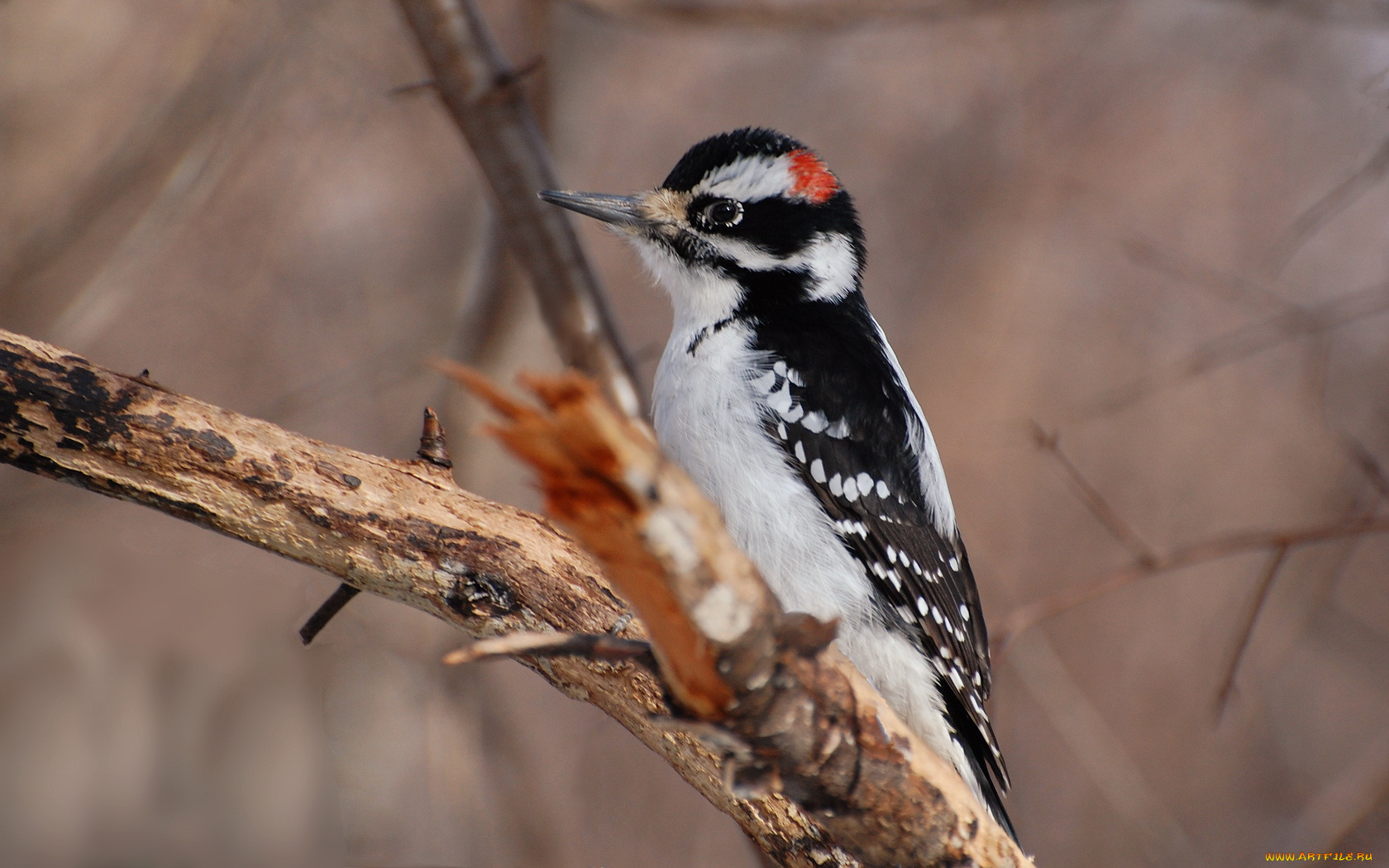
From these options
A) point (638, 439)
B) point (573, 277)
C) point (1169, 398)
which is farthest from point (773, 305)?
point (1169, 398)

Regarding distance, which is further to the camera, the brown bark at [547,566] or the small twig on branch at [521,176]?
the small twig on branch at [521,176]

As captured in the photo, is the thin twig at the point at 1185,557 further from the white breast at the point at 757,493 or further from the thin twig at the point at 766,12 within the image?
the thin twig at the point at 766,12

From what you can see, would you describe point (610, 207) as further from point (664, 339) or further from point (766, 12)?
point (664, 339)

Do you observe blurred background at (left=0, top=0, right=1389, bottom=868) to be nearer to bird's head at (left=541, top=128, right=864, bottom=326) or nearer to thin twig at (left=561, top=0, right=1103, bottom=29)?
thin twig at (left=561, top=0, right=1103, bottom=29)

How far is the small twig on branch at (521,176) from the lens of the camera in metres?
3.33

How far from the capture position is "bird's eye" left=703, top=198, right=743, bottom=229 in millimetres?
3525

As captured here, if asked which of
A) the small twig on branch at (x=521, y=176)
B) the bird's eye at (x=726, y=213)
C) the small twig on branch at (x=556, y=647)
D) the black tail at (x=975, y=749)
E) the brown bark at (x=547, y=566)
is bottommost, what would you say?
the small twig on branch at (x=556, y=647)

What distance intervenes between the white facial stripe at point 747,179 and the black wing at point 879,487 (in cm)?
49

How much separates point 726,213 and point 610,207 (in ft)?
1.31

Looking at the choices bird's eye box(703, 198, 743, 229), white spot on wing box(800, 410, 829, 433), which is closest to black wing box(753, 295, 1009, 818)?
white spot on wing box(800, 410, 829, 433)

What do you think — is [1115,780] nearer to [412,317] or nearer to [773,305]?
[773,305]

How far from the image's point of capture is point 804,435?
314cm

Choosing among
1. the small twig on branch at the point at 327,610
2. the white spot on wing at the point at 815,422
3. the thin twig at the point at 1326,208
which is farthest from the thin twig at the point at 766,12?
the small twig on branch at the point at 327,610

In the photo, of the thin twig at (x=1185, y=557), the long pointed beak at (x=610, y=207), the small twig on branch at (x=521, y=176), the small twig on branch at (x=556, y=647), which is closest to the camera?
the small twig on branch at (x=556, y=647)
